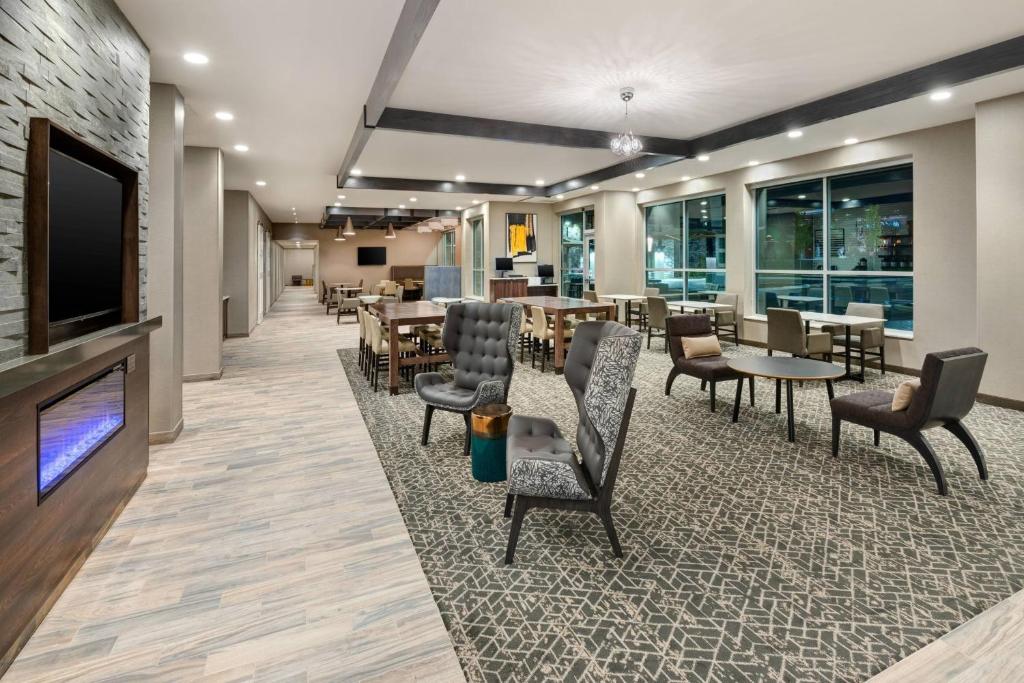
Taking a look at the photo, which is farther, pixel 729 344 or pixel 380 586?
pixel 729 344

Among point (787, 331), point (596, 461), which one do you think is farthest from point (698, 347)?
point (596, 461)

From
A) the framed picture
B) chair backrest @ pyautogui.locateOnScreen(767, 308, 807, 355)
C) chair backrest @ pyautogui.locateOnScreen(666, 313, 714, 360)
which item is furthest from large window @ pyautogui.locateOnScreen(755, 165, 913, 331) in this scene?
the framed picture

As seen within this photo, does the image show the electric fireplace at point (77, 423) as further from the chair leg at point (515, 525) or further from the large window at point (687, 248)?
the large window at point (687, 248)

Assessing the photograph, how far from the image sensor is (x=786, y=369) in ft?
14.0

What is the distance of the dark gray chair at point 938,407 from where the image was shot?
303cm

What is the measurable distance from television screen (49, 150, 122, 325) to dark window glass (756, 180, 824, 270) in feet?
27.6

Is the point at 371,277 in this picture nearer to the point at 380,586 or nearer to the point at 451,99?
the point at 451,99

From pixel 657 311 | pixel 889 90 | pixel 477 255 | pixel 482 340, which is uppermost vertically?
pixel 889 90

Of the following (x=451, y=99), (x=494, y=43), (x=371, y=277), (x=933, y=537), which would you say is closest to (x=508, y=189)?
(x=451, y=99)

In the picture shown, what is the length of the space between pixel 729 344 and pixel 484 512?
281 inches

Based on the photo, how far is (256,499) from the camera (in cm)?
297

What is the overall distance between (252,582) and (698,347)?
424 centimetres

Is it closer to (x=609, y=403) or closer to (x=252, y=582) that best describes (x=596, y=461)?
(x=609, y=403)

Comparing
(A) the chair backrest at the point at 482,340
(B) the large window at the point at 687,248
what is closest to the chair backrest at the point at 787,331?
(B) the large window at the point at 687,248
